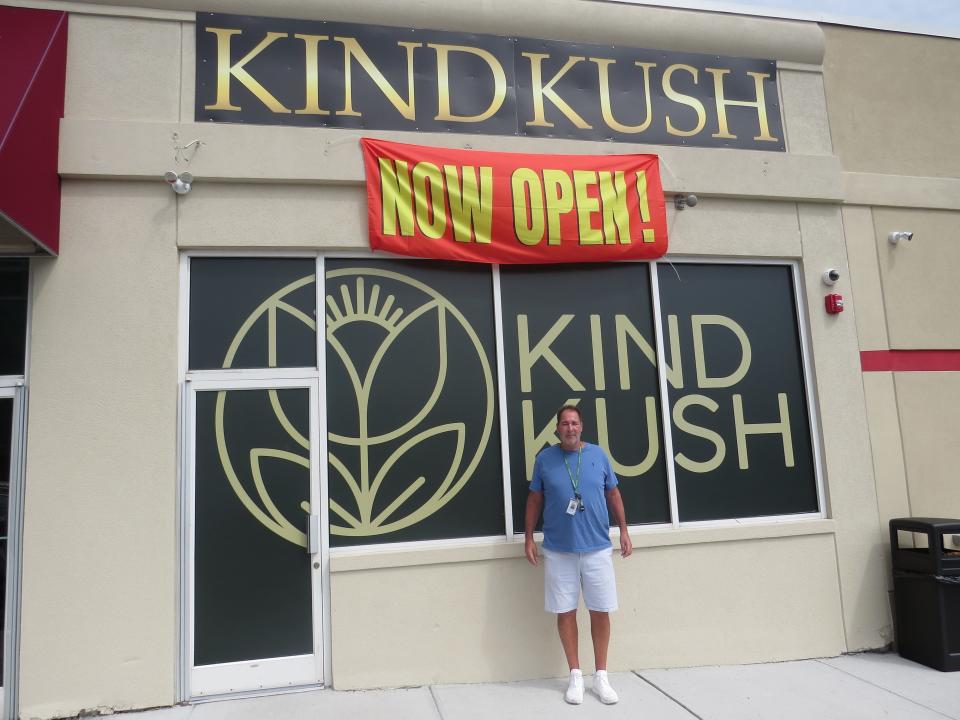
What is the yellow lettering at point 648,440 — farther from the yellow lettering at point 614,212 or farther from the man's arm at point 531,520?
the yellow lettering at point 614,212

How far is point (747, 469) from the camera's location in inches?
217

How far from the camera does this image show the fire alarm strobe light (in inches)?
224

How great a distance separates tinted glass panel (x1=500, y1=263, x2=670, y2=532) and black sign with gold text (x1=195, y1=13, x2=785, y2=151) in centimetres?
128

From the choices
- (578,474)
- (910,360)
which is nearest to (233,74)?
(578,474)

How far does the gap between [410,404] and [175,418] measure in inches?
64.1

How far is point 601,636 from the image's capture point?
4.56 m

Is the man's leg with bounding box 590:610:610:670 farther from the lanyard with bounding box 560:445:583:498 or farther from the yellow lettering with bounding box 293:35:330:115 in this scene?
the yellow lettering with bounding box 293:35:330:115

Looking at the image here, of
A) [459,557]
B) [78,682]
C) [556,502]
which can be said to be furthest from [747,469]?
[78,682]

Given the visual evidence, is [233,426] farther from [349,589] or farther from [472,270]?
[472,270]

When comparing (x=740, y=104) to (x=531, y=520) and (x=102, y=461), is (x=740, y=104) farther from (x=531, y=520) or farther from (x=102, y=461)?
(x=102, y=461)

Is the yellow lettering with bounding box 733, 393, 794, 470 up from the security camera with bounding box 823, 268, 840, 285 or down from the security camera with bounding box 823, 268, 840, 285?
down

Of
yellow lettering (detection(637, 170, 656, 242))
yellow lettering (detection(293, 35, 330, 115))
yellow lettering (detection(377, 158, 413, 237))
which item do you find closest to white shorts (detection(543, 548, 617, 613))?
yellow lettering (detection(637, 170, 656, 242))

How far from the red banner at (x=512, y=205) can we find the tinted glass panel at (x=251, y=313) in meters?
0.74

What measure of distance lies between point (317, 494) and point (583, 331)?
2.39m
